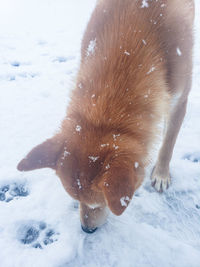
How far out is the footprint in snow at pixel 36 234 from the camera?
2123mm

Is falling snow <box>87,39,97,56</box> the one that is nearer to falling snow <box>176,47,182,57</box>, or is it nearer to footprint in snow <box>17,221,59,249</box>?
falling snow <box>176,47,182,57</box>

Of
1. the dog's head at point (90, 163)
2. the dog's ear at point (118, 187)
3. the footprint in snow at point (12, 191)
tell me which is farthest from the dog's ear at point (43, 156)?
the footprint in snow at point (12, 191)

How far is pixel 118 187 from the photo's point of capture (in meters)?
1.41

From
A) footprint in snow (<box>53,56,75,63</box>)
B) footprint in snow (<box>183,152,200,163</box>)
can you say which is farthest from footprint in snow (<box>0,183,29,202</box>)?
footprint in snow (<box>53,56,75,63</box>)

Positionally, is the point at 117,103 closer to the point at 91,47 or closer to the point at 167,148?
the point at 91,47

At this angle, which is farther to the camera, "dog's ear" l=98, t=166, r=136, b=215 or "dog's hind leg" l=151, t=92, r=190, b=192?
"dog's hind leg" l=151, t=92, r=190, b=192

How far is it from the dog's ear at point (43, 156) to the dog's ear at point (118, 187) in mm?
460

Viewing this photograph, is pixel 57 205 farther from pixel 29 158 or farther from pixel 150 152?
pixel 150 152

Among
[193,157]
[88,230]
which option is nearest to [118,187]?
[88,230]

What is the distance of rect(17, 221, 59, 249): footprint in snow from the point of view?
6.97ft

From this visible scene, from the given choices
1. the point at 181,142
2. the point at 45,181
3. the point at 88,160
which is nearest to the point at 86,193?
the point at 88,160

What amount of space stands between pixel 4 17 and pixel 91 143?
7998 millimetres

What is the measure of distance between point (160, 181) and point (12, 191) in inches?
62.7

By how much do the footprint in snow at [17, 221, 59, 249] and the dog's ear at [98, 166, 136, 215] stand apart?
1.00 metres
